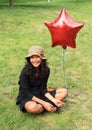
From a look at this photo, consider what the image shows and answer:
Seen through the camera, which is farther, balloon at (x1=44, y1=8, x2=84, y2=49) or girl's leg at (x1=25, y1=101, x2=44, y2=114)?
balloon at (x1=44, y1=8, x2=84, y2=49)

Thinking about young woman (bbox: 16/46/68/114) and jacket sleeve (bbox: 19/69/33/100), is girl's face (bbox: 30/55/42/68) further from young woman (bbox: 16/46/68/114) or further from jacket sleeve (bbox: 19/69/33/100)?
jacket sleeve (bbox: 19/69/33/100)

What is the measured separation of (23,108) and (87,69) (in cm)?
274

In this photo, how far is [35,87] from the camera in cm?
543

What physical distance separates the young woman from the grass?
16 cm

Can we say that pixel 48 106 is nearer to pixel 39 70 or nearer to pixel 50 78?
pixel 39 70

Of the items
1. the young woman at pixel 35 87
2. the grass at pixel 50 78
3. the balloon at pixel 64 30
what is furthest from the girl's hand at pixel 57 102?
the balloon at pixel 64 30

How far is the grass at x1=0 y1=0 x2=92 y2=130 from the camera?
16.8ft

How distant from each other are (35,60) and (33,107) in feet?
2.18

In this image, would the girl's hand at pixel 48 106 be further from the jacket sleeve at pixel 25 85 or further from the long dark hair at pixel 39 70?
the long dark hair at pixel 39 70

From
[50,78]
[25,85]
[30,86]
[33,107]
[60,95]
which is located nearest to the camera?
[33,107]

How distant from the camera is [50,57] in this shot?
28.0ft

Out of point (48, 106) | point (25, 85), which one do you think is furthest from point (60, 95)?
point (25, 85)

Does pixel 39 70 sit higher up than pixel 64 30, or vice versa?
pixel 64 30

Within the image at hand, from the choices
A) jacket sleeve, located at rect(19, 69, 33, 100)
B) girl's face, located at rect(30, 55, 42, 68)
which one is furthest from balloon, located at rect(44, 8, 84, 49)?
jacket sleeve, located at rect(19, 69, 33, 100)
